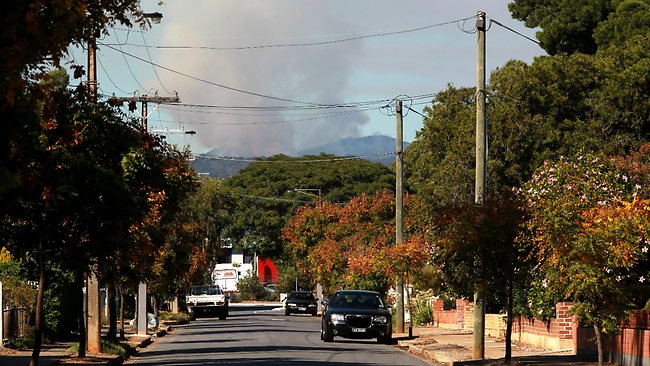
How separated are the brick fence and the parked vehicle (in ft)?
69.6

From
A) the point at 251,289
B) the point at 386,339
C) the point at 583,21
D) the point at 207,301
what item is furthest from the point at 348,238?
the point at 251,289

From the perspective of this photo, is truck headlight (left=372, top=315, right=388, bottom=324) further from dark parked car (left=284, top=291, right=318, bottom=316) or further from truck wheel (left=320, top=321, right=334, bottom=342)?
dark parked car (left=284, top=291, right=318, bottom=316)

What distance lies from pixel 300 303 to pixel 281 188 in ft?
137

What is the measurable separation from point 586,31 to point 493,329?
26.0m

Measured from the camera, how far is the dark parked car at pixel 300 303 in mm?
71938

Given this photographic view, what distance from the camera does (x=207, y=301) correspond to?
66.3 meters

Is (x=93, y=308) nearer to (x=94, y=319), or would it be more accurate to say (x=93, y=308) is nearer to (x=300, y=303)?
(x=94, y=319)

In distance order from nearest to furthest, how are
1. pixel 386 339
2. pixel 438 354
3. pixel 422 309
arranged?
pixel 438 354 → pixel 386 339 → pixel 422 309

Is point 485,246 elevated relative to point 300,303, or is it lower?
elevated

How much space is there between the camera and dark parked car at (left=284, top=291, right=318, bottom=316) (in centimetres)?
7194

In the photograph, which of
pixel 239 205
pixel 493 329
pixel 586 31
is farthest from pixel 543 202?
pixel 239 205

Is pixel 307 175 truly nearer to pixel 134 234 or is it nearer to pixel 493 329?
pixel 493 329

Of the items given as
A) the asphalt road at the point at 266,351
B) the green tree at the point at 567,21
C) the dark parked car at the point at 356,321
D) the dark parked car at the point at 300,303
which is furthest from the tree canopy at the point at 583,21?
the dark parked car at the point at 356,321

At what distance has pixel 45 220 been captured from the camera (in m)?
20.7
